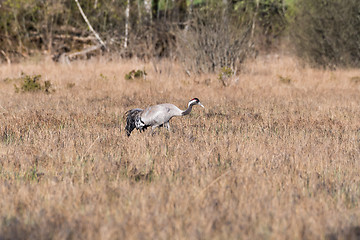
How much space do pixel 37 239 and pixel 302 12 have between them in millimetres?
20506

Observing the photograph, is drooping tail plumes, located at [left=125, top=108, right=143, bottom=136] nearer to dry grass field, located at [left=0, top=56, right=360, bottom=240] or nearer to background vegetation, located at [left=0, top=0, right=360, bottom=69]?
dry grass field, located at [left=0, top=56, right=360, bottom=240]

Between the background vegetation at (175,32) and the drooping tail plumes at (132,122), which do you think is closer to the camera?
the drooping tail plumes at (132,122)

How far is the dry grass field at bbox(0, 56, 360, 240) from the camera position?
317 centimetres

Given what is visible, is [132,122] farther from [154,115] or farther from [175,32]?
[175,32]

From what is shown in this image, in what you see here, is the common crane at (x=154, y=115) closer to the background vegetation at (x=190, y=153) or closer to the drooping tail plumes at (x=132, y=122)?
the drooping tail plumes at (x=132, y=122)

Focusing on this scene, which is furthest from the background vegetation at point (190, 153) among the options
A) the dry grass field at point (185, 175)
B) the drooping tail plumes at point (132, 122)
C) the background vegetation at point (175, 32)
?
the drooping tail plumes at point (132, 122)

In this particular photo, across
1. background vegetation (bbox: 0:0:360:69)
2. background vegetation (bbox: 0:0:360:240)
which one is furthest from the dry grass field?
background vegetation (bbox: 0:0:360:69)

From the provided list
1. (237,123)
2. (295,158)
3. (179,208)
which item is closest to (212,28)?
(237,123)

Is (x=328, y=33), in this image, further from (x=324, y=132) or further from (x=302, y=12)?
(x=324, y=132)

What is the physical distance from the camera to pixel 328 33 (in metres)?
20.6

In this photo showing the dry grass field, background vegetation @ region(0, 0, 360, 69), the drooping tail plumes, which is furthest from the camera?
background vegetation @ region(0, 0, 360, 69)

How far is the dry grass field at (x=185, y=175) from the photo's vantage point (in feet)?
10.4

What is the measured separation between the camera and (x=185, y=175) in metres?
4.50

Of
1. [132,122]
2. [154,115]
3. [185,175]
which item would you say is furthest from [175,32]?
[185,175]
